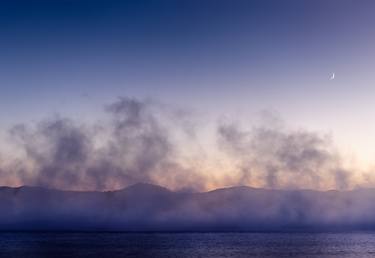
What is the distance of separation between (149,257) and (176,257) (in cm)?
845

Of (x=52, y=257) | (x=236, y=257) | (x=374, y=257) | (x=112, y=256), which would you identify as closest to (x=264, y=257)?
(x=236, y=257)

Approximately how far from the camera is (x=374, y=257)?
145625 mm

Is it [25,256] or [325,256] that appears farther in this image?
[325,256]

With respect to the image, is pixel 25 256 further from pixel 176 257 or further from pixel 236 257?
pixel 236 257

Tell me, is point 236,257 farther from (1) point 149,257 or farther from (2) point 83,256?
(2) point 83,256

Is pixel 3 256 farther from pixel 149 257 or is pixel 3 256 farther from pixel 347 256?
pixel 347 256

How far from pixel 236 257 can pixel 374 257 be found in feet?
144

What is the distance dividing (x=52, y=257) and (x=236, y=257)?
55.3 meters

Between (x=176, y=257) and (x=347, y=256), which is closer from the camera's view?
(x=176, y=257)

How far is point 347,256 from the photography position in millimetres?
150625

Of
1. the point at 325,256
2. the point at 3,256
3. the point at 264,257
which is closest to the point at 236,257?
the point at 264,257

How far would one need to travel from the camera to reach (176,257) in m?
141

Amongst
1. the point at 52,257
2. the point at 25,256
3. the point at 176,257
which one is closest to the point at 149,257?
the point at 176,257

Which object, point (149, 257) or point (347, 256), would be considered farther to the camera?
point (347, 256)
